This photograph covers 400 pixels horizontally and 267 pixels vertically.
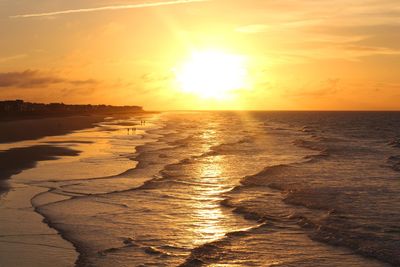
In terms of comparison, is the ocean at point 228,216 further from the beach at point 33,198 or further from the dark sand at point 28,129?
the dark sand at point 28,129

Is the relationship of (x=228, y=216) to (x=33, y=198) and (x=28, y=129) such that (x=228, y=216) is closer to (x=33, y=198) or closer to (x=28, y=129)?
(x=33, y=198)

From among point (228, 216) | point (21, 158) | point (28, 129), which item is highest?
point (28, 129)

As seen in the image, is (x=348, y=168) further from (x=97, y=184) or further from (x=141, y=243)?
(x=141, y=243)

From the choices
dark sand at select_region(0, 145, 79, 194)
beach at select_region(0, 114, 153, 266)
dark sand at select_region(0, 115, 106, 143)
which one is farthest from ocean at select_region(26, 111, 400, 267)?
dark sand at select_region(0, 115, 106, 143)

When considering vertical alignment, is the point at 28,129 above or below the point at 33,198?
above

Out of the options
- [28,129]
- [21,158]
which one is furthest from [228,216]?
[28,129]

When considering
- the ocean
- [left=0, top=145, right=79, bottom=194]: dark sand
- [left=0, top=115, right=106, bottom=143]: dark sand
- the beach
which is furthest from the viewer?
[left=0, top=115, right=106, bottom=143]: dark sand

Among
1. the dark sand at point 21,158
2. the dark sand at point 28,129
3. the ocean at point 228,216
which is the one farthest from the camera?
the dark sand at point 28,129

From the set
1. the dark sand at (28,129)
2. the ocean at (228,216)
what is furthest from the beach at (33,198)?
the dark sand at (28,129)

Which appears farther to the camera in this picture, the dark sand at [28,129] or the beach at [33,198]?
the dark sand at [28,129]

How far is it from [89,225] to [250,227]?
5.18 meters

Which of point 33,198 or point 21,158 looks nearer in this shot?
point 33,198

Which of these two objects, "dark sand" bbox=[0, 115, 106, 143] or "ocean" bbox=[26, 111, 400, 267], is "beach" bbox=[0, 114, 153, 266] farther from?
"dark sand" bbox=[0, 115, 106, 143]

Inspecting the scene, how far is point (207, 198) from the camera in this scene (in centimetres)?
2138
